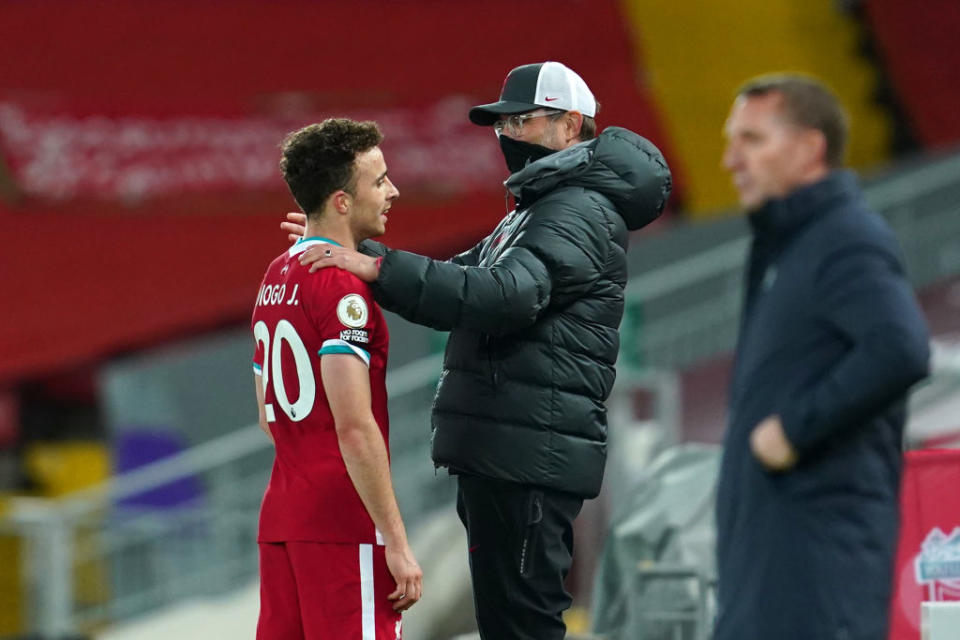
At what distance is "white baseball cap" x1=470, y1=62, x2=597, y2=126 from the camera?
3.12 m

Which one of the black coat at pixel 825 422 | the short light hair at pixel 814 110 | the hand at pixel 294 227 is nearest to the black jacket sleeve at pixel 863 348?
the black coat at pixel 825 422

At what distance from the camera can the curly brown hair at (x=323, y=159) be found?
113 inches

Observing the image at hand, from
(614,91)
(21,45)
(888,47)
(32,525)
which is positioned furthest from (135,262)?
(888,47)

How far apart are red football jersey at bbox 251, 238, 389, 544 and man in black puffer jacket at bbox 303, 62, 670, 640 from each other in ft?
0.26

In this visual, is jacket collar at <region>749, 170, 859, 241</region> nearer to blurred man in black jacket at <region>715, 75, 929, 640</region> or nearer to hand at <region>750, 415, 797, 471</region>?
blurred man in black jacket at <region>715, 75, 929, 640</region>

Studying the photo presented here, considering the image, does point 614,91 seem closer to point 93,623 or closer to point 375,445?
point 93,623

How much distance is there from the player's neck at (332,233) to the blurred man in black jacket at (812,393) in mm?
928

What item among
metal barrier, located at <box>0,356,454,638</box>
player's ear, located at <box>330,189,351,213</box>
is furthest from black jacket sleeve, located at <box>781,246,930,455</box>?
metal barrier, located at <box>0,356,454,638</box>

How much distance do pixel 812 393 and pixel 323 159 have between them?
46.5 inches

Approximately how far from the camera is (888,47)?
10.3 m

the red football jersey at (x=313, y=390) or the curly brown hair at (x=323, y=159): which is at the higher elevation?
the curly brown hair at (x=323, y=159)

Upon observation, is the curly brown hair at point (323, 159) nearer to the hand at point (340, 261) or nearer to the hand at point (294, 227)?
the hand at point (340, 261)

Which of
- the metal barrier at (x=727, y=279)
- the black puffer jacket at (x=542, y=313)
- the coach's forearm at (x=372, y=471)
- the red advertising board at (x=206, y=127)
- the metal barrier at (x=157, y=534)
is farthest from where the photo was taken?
the red advertising board at (x=206, y=127)

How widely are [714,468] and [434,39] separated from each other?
6859mm
